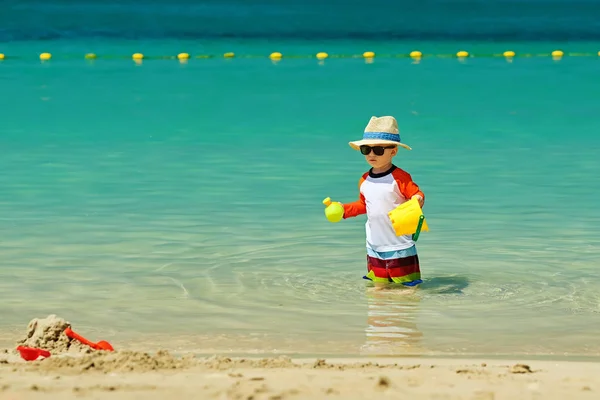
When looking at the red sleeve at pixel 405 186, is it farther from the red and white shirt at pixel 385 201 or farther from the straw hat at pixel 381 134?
the straw hat at pixel 381 134

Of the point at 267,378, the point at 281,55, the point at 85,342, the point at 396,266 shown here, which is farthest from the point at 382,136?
the point at 281,55

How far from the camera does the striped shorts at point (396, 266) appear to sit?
6.57 metres

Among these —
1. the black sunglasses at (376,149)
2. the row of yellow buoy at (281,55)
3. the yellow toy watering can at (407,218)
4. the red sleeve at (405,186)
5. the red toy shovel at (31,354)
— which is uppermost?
the row of yellow buoy at (281,55)

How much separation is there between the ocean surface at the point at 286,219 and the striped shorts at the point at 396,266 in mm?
105

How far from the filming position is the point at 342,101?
19922 mm

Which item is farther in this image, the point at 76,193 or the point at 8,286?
the point at 76,193

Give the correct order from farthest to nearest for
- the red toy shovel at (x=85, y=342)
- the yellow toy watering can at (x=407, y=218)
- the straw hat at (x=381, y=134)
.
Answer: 1. the straw hat at (x=381, y=134)
2. the yellow toy watering can at (x=407, y=218)
3. the red toy shovel at (x=85, y=342)

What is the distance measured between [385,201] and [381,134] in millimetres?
363

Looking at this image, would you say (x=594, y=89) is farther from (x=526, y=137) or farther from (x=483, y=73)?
(x=526, y=137)

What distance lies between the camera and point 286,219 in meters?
9.17

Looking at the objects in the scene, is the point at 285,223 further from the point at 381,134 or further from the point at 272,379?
the point at 272,379

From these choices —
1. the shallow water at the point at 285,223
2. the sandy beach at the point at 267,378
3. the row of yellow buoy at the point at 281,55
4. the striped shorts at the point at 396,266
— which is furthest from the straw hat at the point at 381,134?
the row of yellow buoy at the point at 281,55

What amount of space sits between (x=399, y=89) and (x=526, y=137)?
23.2 ft

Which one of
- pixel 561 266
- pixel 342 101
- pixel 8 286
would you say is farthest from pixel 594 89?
pixel 8 286
